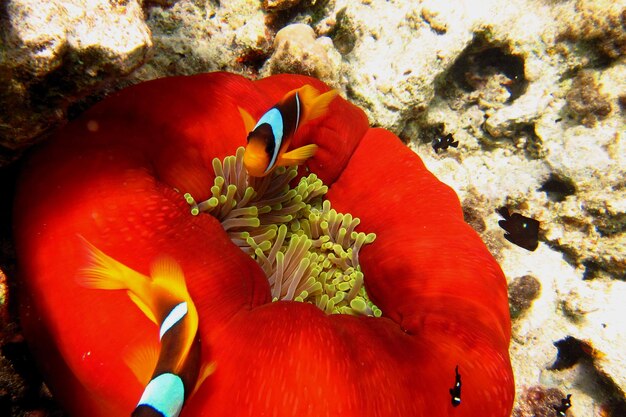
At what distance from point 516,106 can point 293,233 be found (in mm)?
1635

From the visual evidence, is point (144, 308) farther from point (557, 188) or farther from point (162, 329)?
point (557, 188)

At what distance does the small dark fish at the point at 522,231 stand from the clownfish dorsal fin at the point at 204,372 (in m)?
1.87

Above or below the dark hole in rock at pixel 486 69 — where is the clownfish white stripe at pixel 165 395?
below

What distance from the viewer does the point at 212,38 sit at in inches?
79.0

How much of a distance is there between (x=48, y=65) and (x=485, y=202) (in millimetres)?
2152

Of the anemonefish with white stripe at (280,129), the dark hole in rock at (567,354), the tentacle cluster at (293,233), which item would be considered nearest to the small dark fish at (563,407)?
the dark hole in rock at (567,354)

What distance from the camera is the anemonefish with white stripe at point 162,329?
909mm

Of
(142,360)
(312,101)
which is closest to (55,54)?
(142,360)

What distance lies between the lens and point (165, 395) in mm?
901

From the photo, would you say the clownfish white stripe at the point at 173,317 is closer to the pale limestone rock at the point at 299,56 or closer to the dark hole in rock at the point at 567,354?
the pale limestone rock at the point at 299,56

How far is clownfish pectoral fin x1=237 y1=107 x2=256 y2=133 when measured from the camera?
1.45 m

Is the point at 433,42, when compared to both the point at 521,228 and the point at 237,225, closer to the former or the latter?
the point at 521,228

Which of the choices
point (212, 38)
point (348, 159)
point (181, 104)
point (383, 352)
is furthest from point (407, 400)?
point (212, 38)

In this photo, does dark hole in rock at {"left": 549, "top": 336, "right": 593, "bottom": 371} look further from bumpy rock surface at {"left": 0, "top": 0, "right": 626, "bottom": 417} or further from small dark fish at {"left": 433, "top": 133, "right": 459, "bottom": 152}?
small dark fish at {"left": 433, "top": 133, "right": 459, "bottom": 152}
